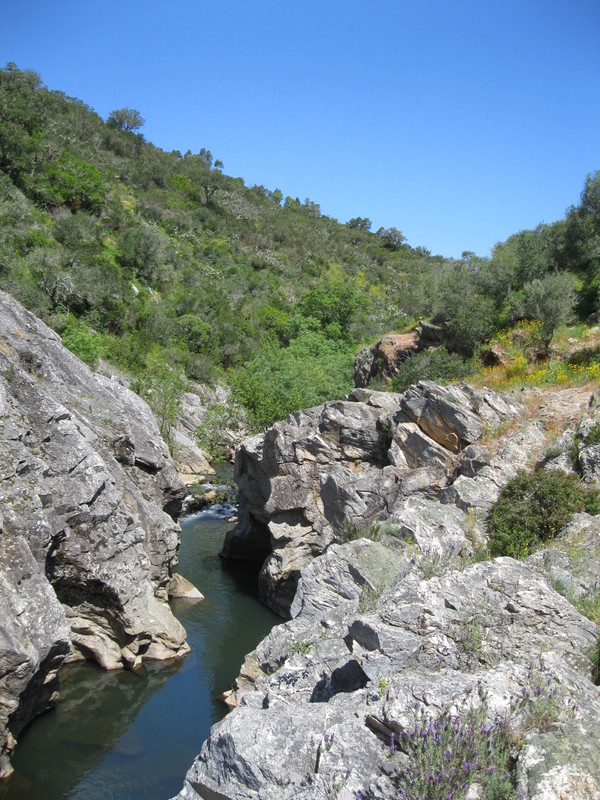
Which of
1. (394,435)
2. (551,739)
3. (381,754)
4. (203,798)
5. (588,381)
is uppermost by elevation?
(588,381)

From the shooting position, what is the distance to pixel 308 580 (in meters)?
14.3

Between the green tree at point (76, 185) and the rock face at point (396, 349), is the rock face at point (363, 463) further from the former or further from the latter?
the green tree at point (76, 185)

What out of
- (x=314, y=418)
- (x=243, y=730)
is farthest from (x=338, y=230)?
(x=243, y=730)

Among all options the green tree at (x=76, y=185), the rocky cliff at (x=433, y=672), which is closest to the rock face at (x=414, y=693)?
the rocky cliff at (x=433, y=672)

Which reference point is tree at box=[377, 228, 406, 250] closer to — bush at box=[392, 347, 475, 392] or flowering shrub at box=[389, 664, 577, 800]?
bush at box=[392, 347, 475, 392]

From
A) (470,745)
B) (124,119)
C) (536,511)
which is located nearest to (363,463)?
(536,511)

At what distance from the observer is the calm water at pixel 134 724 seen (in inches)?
551

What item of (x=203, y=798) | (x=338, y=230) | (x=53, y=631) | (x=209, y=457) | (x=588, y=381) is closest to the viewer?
(x=203, y=798)

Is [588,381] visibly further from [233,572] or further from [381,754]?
[381,754]

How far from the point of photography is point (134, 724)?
16516 millimetres

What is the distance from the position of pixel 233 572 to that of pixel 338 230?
10440 centimetres

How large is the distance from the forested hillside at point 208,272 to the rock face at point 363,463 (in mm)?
7304

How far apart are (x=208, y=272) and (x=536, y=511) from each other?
64.7 metres

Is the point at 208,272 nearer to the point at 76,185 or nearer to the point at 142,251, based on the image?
the point at 142,251
